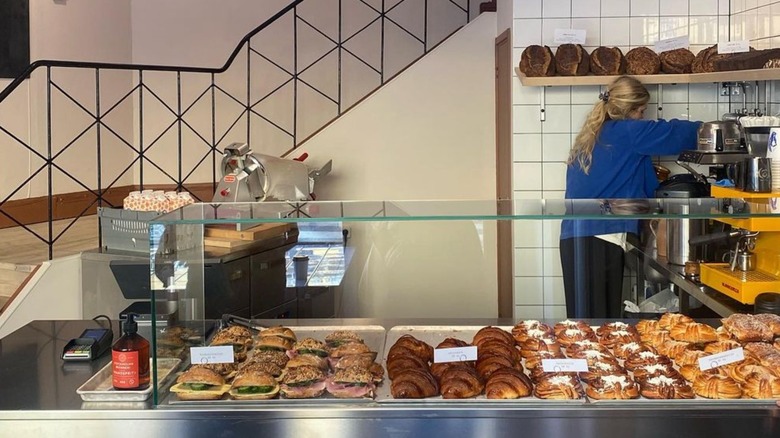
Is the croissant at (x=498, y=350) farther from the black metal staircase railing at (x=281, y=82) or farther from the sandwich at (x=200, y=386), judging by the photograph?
the black metal staircase railing at (x=281, y=82)

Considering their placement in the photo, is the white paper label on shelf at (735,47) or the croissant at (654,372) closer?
the croissant at (654,372)

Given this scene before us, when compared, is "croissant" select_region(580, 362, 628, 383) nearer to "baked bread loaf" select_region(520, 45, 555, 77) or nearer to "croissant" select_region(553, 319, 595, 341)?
"croissant" select_region(553, 319, 595, 341)

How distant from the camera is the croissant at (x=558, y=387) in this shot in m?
1.72

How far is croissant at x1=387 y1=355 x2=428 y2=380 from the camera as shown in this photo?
Answer: 6.03 feet

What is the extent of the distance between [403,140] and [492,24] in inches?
36.0

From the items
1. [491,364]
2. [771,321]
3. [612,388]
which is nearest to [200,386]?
[491,364]

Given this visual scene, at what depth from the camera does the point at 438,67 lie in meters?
5.54

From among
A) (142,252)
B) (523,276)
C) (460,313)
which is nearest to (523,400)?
(460,313)

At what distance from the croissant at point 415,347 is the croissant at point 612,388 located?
37cm

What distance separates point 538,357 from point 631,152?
2.28 metres

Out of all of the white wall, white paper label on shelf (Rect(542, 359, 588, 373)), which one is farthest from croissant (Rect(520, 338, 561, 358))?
the white wall

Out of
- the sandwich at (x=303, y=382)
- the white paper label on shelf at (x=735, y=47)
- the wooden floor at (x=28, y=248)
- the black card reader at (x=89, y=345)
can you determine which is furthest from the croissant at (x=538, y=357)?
the wooden floor at (x=28, y=248)

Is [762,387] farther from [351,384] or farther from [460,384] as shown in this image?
[351,384]

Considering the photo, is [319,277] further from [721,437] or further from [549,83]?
[549,83]
